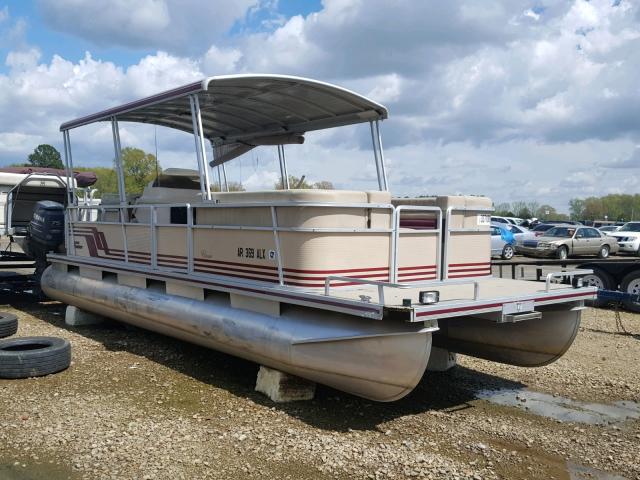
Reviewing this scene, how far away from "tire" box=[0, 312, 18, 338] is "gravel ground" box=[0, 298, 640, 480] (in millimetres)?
1609

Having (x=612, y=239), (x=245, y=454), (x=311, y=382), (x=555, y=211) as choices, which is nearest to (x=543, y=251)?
(x=612, y=239)

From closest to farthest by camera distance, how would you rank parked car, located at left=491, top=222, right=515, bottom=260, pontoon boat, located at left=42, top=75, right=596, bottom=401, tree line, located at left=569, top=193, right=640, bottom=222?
pontoon boat, located at left=42, top=75, right=596, bottom=401, parked car, located at left=491, top=222, right=515, bottom=260, tree line, located at left=569, top=193, right=640, bottom=222

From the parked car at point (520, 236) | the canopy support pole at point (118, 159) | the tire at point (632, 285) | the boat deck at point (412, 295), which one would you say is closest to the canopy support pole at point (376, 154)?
the boat deck at point (412, 295)

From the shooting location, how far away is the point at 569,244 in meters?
23.0

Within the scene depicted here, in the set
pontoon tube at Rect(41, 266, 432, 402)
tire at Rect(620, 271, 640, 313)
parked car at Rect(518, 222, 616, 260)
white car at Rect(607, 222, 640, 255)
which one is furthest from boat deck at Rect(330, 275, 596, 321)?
white car at Rect(607, 222, 640, 255)

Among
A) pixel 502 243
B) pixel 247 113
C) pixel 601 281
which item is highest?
pixel 247 113

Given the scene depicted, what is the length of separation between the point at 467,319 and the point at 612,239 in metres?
20.6

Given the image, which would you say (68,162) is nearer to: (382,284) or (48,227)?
(48,227)

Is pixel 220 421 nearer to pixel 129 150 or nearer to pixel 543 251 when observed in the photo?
pixel 129 150

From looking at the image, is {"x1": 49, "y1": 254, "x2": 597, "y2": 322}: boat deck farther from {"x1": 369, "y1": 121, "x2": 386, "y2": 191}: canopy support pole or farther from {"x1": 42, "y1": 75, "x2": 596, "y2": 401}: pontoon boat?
{"x1": 369, "y1": 121, "x2": 386, "y2": 191}: canopy support pole

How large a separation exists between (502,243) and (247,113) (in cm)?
1600

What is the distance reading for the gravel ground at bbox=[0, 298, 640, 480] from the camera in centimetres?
456

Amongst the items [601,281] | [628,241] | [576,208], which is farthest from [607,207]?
[601,281]

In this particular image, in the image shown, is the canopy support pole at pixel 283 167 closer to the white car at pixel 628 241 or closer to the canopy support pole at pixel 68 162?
the canopy support pole at pixel 68 162
